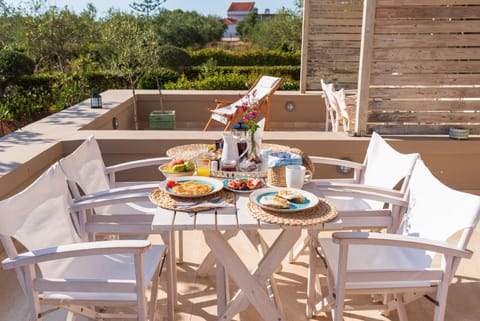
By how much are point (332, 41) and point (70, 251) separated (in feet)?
19.2

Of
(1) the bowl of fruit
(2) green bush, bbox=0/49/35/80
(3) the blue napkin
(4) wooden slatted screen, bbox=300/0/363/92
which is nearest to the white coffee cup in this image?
(3) the blue napkin

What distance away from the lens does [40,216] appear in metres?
1.90

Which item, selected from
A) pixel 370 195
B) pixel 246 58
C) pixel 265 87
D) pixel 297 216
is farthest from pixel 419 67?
pixel 246 58

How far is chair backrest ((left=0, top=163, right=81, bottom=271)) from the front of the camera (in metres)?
1.69

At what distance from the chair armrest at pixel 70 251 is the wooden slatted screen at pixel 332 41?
5.55 m

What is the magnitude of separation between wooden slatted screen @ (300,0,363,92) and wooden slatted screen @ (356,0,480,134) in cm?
Answer: 307

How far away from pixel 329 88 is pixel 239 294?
3526mm

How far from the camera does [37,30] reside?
500 inches

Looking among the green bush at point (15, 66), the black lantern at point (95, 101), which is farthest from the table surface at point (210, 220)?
the green bush at point (15, 66)

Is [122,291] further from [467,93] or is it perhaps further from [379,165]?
[467,93]

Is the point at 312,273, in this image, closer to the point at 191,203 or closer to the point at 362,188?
the point at 362,188

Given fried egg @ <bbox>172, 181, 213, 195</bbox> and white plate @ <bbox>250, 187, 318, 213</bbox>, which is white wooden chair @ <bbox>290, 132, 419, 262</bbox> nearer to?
white plate @ <bbox>250, 187, 318, 213</bbox>

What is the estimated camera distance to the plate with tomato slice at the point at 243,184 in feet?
7.07

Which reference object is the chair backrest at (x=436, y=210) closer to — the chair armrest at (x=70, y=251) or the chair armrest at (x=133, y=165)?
the chair armrest at (x=70, y=251)
